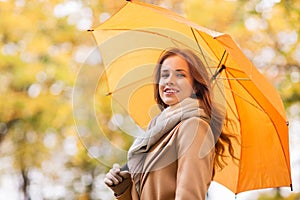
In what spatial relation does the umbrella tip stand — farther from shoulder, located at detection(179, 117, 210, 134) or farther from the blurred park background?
the blurred park background

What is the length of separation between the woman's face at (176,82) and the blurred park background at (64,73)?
3396 millimetres

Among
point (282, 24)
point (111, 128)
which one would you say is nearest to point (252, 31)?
point (282, 24)

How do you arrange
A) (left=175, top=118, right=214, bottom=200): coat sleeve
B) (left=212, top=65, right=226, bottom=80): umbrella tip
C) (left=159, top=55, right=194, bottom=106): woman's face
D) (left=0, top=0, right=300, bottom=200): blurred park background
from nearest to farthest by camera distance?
(left=175, top=118, right=214, bottom=200): coat sleeve → (left=159, top=55, right=194, bottom=106): woman's face → (left=212, top=65, right=226, bottom=80): umbrella tip → (left=0, top=0, right=300, bottom=200): blurred park background

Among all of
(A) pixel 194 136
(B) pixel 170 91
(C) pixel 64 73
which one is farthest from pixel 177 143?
(C) pixel 64 73

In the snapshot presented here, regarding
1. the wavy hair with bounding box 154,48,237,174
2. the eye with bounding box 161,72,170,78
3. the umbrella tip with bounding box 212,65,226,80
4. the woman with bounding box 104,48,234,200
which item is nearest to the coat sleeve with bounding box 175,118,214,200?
the woman with bounding box 104,48,234,200

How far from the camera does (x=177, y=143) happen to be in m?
2.05

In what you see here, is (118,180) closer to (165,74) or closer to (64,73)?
(165,74)

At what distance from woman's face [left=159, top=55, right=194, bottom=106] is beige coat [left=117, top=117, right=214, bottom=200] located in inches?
5.9

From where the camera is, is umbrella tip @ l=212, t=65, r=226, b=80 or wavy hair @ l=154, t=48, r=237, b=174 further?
umbrella tip @ l=212, t=65, r=226, b=80

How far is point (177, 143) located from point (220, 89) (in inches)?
18.2

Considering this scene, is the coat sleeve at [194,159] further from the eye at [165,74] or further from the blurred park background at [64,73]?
the blurred park background at [64,73]

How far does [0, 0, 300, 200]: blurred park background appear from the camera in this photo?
6477 millimetres

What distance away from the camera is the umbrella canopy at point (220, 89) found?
7.88 feet

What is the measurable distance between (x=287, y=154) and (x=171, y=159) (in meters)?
0.61
